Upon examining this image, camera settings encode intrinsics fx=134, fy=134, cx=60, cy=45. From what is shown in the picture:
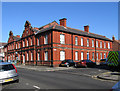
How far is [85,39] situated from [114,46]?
2423cm

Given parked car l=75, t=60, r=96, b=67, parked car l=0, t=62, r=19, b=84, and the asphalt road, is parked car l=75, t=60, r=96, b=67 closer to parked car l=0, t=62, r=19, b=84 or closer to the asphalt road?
the asphalt road

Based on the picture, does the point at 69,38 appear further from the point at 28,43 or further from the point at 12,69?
the point at 12,69

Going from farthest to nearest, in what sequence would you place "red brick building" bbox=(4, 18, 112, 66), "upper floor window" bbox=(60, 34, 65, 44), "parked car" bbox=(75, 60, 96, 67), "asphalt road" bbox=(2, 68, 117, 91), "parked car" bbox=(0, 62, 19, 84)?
"upper floor window" bbox=(60, 34, 65, 44), "red brick building" bbox=(4, 18, 112, 66), "parked car" bbox=(75, 60, 96, 67), "parked car" bbox=(0, 62, 19, 84), "asphalt road" bbox=(2, 68, 117, 91)

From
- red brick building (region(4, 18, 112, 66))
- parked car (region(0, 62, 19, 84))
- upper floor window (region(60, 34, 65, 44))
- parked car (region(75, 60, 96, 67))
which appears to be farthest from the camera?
upper floor window (region(60, 34, 65, 44))

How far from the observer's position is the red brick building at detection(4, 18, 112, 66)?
28005 mm

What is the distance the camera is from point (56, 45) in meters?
27.8

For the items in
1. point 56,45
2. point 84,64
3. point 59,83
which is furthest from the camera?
point 56,45

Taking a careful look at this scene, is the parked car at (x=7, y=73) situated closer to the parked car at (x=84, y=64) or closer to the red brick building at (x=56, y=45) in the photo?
the parked car at (x=84, y=64)

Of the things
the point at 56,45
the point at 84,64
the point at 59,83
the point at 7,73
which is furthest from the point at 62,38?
the point at 7,73

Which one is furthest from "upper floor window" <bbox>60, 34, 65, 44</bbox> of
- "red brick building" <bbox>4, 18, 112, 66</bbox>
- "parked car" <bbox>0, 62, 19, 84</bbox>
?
"parked car" <bbox>0, 62, 19, 84</bbox>

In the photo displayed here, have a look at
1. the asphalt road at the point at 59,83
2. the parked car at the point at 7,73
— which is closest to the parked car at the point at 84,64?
the asphalt road at the point at 59,83

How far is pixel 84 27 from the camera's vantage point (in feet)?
135

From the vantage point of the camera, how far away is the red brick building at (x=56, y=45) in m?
28.0

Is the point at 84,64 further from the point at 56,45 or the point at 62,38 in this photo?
the point at 62,38
